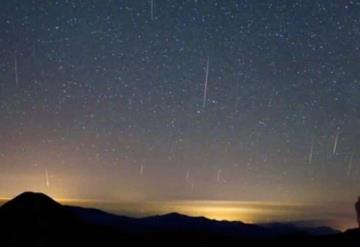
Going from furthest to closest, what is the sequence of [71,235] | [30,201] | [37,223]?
1. [30,201]
2. [71,235]
3. [37,223]

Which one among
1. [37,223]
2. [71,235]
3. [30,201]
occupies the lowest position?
[71,235]

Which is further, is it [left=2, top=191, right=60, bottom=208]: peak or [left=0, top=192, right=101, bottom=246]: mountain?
[left=2, top=191, right=60, bottom=208]: peak

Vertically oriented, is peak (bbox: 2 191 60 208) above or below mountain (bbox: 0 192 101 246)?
above

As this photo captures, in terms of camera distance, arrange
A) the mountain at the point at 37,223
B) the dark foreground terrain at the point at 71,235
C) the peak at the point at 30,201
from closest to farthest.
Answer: the mountain at the point at 37,223 < the dark foreground terrain at the point at 71,235 < the peak at the point at 30,201

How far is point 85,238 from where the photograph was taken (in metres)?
47.3

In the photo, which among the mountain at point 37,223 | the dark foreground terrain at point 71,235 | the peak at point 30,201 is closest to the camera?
the mountain at point 37,223

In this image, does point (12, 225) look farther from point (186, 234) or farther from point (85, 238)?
point (186, 234)

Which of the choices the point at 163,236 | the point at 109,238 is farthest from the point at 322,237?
the point at 109,238

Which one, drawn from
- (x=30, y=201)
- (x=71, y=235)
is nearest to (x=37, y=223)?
(x=71, y=235)

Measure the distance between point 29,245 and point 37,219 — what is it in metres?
5.51

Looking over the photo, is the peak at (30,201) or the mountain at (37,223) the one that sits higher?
the peak at (30,201)

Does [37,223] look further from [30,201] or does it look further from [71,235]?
[30,201]

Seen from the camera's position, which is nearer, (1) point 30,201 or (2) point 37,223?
(2) point 37,223

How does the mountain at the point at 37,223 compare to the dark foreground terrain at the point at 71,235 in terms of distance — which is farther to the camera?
the dark foreground terrain at the point at 71,235
